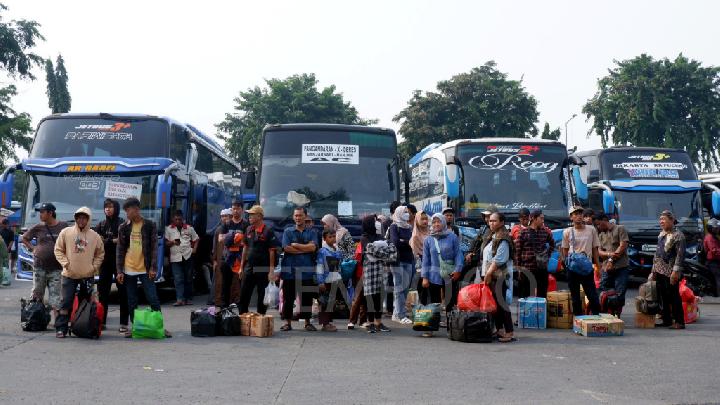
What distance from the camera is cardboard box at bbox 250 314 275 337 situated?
1187 cm

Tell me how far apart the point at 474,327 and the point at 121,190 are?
7.92 m

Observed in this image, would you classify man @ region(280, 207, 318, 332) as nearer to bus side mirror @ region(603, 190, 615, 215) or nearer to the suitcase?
the suitcase

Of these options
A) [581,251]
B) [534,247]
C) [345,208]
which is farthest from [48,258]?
[581,251]

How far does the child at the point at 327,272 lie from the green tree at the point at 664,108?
34868 mm

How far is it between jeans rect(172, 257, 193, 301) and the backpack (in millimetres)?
4954

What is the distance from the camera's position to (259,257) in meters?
12.2

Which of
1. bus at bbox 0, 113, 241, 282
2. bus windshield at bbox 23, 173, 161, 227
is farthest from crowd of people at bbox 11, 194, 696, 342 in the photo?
bus at bbox 0, 113, 241, 282

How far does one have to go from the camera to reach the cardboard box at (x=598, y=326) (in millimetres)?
12031

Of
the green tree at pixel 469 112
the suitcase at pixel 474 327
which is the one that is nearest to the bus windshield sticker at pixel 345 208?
the suitcase at pixel 474 327

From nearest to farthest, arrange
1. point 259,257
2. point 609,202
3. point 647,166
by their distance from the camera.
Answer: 1. point 259,257
2. point 609,202
3. point 647,166

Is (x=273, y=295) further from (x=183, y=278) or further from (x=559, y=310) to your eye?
(x=559, y=310)

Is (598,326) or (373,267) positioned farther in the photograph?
(373,267)

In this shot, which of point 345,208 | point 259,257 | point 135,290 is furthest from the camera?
point 345,208

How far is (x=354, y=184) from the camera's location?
16.5m
